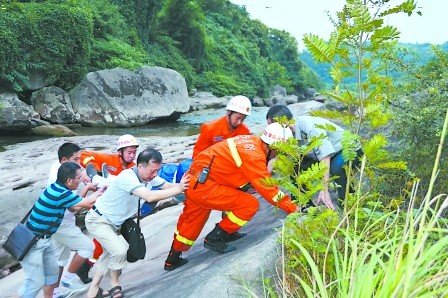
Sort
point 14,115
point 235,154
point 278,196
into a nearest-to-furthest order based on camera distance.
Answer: point 278,196
point 235,154
point 14,115

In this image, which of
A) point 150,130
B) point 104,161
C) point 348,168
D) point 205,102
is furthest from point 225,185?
point 205,102

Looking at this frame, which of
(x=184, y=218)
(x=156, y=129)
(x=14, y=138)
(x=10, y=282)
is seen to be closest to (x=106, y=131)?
(x=156, y=129)

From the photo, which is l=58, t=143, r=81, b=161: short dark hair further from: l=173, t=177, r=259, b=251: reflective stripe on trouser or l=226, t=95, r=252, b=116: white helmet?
l=226, t=95, r=252, b=116: white helmet

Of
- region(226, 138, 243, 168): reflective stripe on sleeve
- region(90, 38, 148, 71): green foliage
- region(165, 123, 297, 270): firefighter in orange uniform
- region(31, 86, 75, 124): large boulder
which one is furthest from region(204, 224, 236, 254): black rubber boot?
region(90, 38, 148, 71): green foliage

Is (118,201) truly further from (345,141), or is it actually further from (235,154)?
(345,141)

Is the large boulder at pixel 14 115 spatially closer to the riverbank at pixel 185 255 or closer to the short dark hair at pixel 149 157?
the riverbank at pixel 185 255

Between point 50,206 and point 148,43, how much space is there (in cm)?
2614

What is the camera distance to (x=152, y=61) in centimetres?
2661

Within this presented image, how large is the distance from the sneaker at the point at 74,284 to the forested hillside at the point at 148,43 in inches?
533

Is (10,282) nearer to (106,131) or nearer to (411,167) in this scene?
(411,167)

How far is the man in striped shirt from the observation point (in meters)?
4.20

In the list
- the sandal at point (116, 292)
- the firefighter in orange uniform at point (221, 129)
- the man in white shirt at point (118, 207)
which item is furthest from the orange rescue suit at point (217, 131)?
the sandal at point (116, 292)

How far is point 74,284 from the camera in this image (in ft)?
16.4

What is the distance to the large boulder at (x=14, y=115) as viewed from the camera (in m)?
15.5
